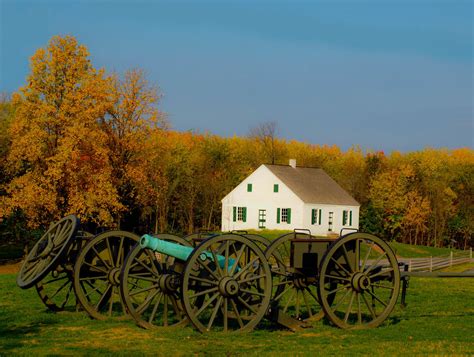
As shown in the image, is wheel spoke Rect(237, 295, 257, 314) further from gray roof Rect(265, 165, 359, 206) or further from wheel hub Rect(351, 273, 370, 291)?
gray roof Rect(265, 165, 359, 206)

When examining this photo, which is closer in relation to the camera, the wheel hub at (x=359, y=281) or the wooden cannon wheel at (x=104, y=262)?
the wheel hub at (x=359, y=281)

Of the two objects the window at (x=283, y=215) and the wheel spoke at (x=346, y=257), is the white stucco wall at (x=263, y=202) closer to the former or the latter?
the window at (x=283, y=215)

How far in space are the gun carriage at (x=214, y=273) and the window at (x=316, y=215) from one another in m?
41.2

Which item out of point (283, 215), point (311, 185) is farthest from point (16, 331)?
point (311, 185)

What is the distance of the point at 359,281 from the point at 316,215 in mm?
43497

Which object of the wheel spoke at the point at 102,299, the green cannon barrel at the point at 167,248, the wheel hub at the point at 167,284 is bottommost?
the wheel spoke at the point at 102,299

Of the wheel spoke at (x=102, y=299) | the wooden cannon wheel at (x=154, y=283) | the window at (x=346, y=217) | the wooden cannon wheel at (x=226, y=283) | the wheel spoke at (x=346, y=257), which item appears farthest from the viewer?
the window at (x=346, y=217)

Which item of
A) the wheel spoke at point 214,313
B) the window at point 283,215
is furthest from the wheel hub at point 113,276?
the window at point 283,215

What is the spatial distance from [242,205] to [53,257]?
1771 inches

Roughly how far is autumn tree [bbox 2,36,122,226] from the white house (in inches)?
837

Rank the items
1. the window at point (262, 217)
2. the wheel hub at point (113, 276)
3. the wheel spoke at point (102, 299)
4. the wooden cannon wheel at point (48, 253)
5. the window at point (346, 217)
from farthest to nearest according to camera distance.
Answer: the window at point (346, 217) → the window at point (262, 217) → the wheel hub at point (113, 276) → the wheel spoke at point (102, 299) → the wooden cannon wheel at point (48, 253)

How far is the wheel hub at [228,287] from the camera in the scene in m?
12.4

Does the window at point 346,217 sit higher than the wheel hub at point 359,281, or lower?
higher

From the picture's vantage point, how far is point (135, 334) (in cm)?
1252
